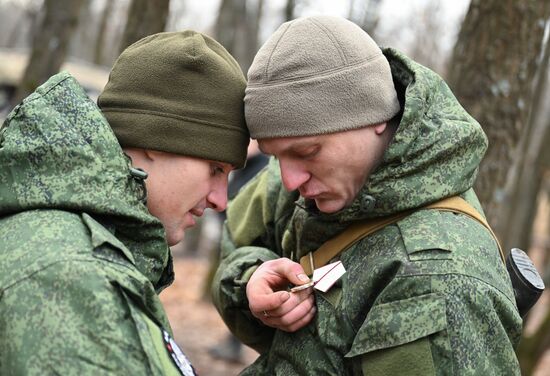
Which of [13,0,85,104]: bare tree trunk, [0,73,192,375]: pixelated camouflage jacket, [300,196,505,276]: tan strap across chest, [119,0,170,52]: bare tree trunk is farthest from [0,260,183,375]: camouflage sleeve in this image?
[13,0,85,104]: bare tree trunk

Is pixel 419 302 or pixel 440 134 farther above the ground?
pixel 440 134

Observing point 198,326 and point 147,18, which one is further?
point 198,326

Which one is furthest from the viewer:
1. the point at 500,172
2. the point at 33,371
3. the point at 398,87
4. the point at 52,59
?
the point at 52,59

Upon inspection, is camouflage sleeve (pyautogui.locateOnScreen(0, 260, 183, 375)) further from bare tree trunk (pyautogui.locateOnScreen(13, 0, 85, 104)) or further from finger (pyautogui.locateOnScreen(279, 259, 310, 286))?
bare tree trunk (pyautogui.locateOnScreen(13, 0, 85, 104))

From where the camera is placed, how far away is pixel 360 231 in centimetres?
267

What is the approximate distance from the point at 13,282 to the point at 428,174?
1.39 metres

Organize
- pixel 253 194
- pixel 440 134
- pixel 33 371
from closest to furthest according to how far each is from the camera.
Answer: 1. pixel 33 371
2. pixel 440 134
3. pixel 253 194

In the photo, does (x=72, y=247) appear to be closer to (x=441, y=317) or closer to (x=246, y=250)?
(x=441, y=317)

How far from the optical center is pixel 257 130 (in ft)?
8.55

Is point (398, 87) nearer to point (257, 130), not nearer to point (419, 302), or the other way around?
point (257, 130)

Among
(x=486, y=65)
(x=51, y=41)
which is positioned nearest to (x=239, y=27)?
(x=51, y=41)

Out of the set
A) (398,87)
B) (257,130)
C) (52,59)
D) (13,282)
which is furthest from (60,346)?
(52,59)

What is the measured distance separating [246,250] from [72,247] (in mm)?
1358

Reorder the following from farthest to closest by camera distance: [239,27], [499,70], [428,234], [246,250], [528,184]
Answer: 1. [239,27]
2. [528,184]
3. [499,70]
4. [246,250]
5. [428,234]
